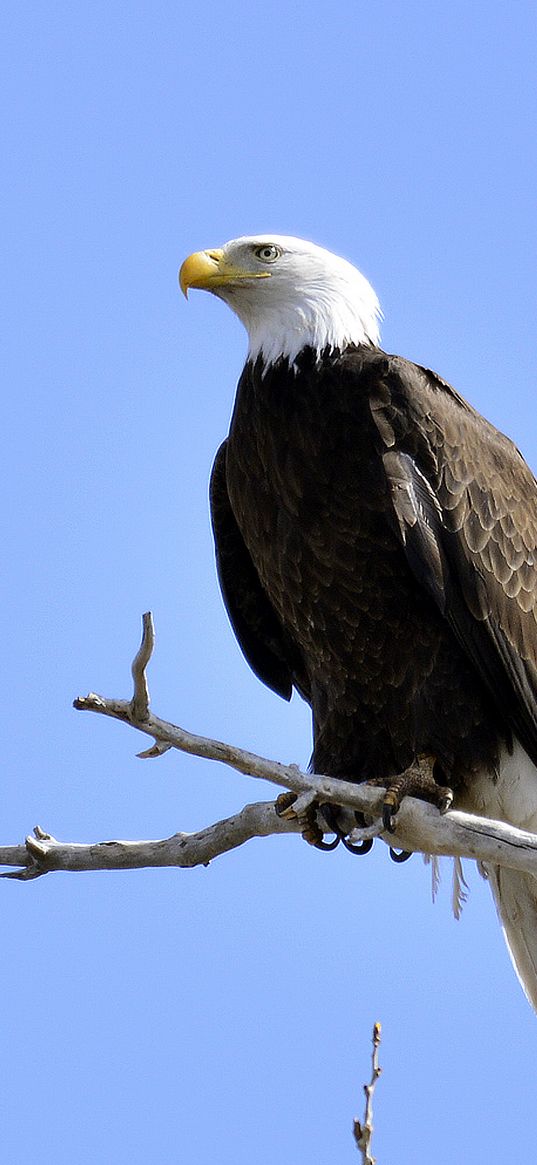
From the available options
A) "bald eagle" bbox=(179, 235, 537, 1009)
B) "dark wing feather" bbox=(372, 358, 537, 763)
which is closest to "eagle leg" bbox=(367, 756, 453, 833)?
"bald eagle" bbox=(179, 235, 537, 1009)

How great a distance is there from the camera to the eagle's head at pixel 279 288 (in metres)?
6.07

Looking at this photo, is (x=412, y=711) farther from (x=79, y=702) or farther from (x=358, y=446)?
(x=79, y=702)

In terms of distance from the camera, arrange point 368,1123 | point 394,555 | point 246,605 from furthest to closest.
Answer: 1. point 246,605
2. point 394,555
3. point 368,1123

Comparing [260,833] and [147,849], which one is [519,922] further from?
[147,849]

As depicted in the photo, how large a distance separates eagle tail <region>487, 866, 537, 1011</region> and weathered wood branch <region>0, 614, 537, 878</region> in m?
1.07

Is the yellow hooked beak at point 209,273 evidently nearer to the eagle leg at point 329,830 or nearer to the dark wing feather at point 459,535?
the dark wing feather at point 459,535

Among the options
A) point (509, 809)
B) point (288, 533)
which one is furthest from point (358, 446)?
point (509, 809)

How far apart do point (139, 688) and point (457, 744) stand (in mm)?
1535

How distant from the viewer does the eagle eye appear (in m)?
6.19

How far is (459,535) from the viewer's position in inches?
220

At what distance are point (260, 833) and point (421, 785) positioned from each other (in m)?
0.62

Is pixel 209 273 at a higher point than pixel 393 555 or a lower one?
higher

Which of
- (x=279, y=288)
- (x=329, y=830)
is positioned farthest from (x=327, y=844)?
(x=279, y=288)

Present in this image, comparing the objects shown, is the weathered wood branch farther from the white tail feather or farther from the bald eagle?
the white tail feather
